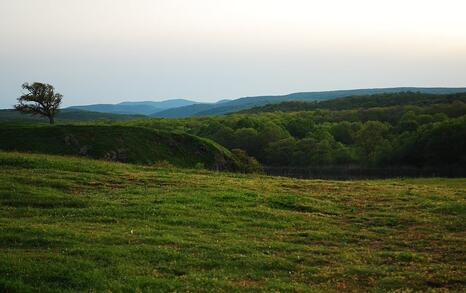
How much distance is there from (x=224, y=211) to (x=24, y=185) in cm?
1055

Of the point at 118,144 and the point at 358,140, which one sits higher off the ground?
the point at 118,144

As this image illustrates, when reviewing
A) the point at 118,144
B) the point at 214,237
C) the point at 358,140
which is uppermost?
the point at 118,144

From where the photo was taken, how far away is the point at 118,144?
7425 centimetres

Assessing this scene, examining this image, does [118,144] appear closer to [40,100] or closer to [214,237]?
[40,100]

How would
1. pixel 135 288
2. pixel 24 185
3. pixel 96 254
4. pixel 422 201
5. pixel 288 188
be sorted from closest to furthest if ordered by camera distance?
pixel 135 288 < pixel 96 254 < pixel 24 185 < pixel 422 201 < pixel 288 188

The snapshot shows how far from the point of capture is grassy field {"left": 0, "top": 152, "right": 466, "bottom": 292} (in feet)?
44.6

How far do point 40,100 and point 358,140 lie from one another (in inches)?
2946

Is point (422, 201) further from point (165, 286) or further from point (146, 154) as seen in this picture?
point (146, 154)

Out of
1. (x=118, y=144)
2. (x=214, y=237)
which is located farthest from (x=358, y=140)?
(x=214, y=237)

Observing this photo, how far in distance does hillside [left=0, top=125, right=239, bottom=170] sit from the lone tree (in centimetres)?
840

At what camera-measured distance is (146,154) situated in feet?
246

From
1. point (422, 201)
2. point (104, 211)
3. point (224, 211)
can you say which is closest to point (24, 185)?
point (104, 211)

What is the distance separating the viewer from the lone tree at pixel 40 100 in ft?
274

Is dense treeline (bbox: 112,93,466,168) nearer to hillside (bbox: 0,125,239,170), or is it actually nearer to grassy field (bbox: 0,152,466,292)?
hillside (bbox: 0,125,239,170)
